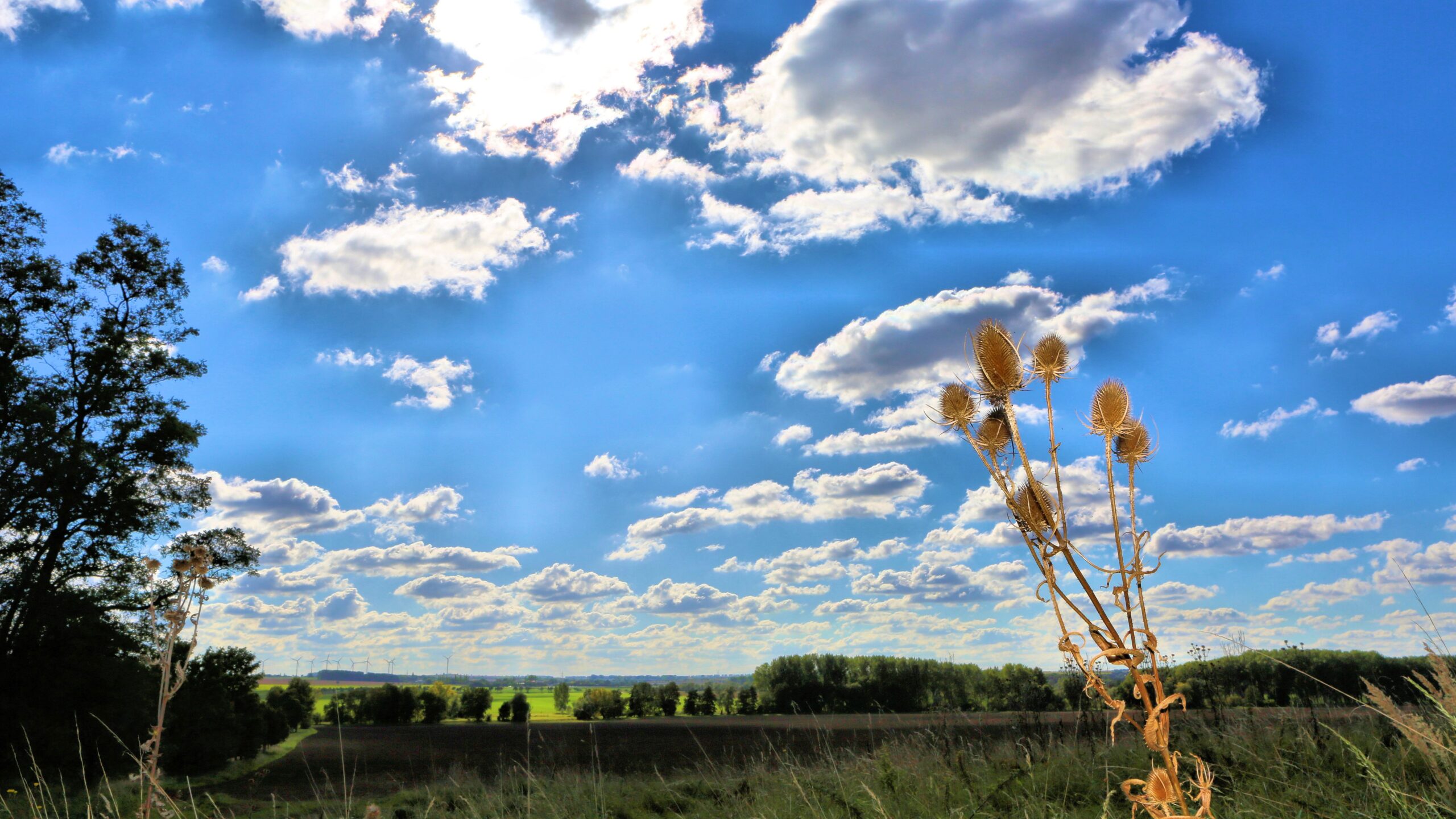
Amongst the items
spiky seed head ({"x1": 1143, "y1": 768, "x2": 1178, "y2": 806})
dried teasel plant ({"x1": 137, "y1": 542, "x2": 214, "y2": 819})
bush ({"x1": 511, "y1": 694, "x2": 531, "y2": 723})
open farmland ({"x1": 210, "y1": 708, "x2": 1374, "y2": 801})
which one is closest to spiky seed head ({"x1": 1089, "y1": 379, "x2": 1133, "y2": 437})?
spiky seed head ({"x1": 1143, "y1": 768, "x2": 1178, "y2": 806})

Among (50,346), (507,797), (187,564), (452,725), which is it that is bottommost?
(452,725)

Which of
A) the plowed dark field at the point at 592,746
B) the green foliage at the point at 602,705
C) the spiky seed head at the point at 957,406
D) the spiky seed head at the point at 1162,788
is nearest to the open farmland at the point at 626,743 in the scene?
the plowed dark field at the point at 592,746

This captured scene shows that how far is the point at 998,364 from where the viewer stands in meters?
1.65

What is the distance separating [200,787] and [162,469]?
996 centimetres

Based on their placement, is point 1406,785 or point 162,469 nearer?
point 1406,785

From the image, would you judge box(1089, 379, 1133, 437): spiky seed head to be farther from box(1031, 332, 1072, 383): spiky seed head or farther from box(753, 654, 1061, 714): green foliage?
box(753, 654, 1061, 714): green foliage

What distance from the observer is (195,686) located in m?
28.2

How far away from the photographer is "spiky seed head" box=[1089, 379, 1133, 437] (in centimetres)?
170

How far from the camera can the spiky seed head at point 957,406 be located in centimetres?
176

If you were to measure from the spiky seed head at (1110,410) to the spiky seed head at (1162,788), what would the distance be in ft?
2.21

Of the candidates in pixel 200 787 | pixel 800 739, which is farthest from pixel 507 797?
pixel 200 787

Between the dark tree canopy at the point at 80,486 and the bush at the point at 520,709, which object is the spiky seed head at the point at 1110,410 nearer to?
the dark tree canopy at the point at 80,486

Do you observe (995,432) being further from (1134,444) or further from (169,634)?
(169,634)

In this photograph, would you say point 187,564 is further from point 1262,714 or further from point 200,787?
point 200,787
